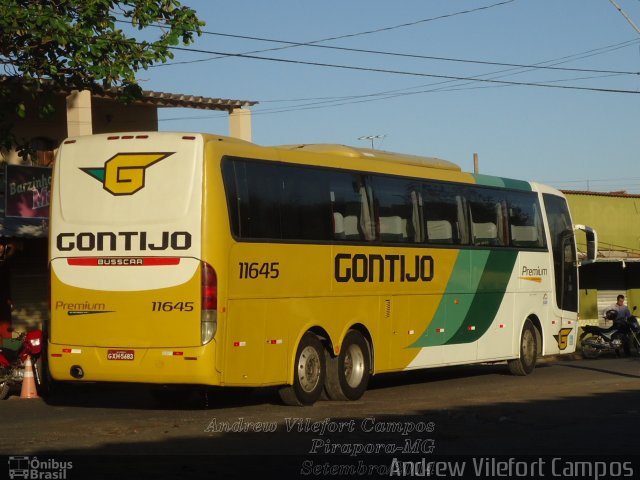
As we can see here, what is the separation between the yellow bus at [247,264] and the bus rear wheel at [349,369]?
1.0 inches

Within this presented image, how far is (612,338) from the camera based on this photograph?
29.7m

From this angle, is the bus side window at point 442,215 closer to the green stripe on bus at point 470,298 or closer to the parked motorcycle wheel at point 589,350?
the green stripe on bus at point 470,298

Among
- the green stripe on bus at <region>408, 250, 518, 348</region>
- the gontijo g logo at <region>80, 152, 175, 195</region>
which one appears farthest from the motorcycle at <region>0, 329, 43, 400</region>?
the green stripe on bus at <region>408, 250, 518, 348</region>

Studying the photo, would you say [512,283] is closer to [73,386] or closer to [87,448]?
[73,386]

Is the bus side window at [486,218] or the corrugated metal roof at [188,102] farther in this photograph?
the corrugated metal roof at [188,102]

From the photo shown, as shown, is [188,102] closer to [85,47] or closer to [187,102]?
[187,102]

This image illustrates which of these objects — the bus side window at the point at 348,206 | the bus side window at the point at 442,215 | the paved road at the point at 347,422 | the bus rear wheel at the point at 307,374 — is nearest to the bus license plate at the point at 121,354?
the paved road at the point at 347,422

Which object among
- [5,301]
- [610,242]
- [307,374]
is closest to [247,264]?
[307,374]

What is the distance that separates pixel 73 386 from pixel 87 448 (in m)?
8.75

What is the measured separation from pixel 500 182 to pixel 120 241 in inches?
358

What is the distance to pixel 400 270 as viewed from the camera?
1789 centimetres

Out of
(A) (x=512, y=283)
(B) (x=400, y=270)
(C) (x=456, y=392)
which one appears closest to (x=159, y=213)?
(B) (x=400, y=270)

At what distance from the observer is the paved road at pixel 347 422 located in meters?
11.4

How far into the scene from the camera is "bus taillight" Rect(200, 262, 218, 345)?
1391 cm
